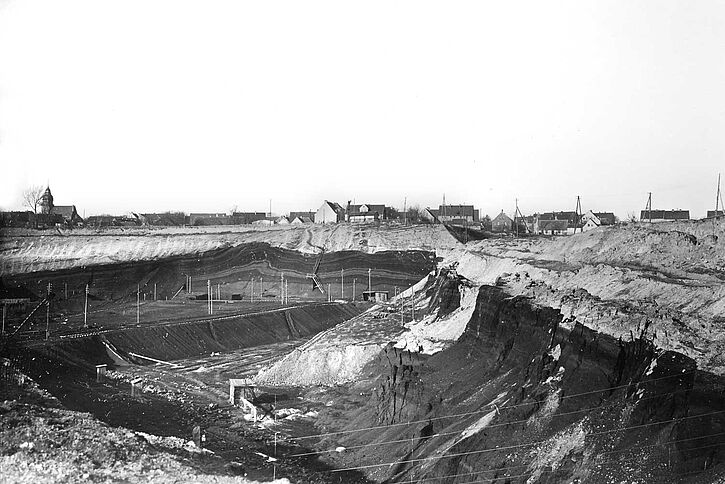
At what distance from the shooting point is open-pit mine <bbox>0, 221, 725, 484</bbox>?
14.4 m

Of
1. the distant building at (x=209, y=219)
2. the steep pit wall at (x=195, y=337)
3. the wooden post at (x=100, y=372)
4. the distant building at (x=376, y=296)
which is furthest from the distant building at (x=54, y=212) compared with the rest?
the wooden post at (x=100, y=372)

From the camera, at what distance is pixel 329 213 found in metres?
88.3

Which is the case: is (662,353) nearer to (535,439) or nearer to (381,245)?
(535,439)

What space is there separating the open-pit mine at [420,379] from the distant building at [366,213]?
38.2 m

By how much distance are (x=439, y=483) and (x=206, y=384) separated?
54.0 ft

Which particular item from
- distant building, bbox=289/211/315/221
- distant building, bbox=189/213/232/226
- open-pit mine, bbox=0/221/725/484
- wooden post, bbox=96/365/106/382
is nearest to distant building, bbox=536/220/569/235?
open-pit mine, bbox=0/221/725/484

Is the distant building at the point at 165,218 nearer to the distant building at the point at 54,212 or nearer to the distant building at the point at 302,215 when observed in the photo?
the distant building at the point at 54,212

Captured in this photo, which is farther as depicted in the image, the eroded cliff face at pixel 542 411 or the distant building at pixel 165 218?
the distant building at pixel 165 218

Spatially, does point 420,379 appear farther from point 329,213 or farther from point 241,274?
point 329,213

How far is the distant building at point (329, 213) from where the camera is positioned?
87.9m

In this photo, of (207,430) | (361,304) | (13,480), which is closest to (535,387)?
(207,430)

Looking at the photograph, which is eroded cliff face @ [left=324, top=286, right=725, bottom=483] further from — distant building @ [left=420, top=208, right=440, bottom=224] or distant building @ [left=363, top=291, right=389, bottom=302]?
distant building @ [left=420, top=208, right=440, bottom=224]

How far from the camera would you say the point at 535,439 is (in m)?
15.9

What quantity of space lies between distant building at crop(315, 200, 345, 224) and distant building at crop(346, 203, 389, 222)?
132cm
